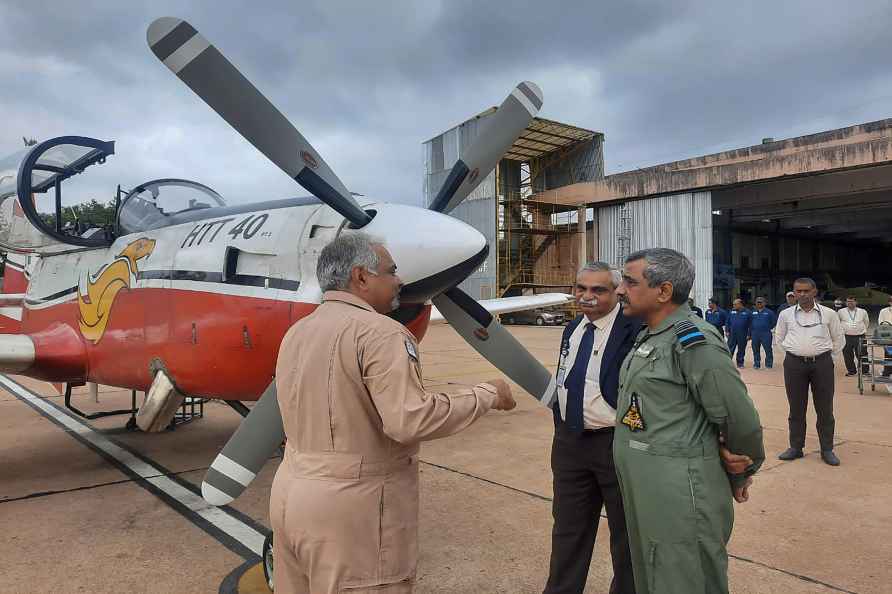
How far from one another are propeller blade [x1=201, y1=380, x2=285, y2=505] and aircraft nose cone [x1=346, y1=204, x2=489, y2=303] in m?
0.93

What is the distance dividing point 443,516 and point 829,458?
367 centimetres

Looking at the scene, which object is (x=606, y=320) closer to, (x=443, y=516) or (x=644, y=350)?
(x=644, y=350)

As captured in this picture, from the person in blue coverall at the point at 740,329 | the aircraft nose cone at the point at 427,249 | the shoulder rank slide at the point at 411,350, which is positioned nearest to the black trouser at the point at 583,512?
the aircraft nose cone at the point at 427,249

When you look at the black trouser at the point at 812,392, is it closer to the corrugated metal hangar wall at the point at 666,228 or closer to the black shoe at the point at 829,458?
the black shoe at the point at 829,458

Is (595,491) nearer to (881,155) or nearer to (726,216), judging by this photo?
(881,155)

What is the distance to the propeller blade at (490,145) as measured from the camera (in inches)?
151

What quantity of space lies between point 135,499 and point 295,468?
3.64m

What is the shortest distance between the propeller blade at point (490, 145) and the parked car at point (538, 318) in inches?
904

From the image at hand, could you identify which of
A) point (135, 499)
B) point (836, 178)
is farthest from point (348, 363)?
point (836, 178)

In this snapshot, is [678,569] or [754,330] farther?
[754,330]

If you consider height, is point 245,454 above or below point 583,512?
above

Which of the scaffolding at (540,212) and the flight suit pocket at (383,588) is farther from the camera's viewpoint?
the scaffolding at (540,212)

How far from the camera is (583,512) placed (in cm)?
264

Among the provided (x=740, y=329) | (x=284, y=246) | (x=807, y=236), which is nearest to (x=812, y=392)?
(x=284, y=246)
